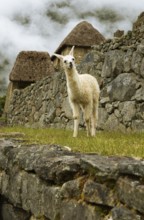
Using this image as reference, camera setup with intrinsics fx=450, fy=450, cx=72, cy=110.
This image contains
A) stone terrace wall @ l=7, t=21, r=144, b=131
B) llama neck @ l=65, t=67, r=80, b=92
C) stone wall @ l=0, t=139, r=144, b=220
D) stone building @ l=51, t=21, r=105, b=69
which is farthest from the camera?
stone building @ l=51, t=21, r=105, b=69

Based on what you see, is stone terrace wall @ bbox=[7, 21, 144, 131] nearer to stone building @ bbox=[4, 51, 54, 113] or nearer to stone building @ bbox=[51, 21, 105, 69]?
stone building @ bbox=[4, 51, 54, 113]

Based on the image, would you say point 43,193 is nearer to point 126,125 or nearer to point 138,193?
point 138,193

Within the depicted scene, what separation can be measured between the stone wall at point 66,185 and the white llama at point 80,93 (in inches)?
84.2

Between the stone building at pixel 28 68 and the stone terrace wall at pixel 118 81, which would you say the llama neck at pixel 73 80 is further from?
the stone building at pixel 28 68

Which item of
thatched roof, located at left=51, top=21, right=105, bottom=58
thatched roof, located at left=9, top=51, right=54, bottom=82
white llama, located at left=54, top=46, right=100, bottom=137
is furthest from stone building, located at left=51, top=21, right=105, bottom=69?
white llama, located at left=54, top=46, right=100, bottom=137

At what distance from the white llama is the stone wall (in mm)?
2140

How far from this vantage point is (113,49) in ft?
34.6

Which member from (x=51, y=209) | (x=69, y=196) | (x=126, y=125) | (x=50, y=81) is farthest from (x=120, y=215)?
(x=50, y=81)

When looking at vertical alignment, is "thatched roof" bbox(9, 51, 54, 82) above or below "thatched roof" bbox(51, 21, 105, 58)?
below

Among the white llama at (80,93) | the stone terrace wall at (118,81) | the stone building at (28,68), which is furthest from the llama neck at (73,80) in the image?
the stone building at (28,68)

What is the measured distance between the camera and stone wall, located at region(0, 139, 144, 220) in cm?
319

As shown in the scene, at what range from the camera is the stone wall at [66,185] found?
10.5 feet

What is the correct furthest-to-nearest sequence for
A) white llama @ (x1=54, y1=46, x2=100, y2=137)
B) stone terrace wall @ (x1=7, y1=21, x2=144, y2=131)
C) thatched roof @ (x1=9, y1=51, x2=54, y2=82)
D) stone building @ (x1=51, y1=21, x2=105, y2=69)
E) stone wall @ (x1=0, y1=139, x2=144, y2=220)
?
stone building @ (x1=51, y1=21, x2=105, y2=69)
thatched roof @ (x1=9, y1=51, x2=54, y2=82)
stone terrace wall @ (x1=7, y1=21, x2=144, y2=131)
white llama @ (x1=54, y1=46, x2=100, y2=137)
stone wall @ (x1=0, y1=139, x2=144, y2=220)

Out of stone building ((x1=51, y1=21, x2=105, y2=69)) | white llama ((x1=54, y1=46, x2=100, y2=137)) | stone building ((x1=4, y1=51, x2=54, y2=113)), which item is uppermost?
stone building ((x1=51, y1=21, x2=105, y2=69))
